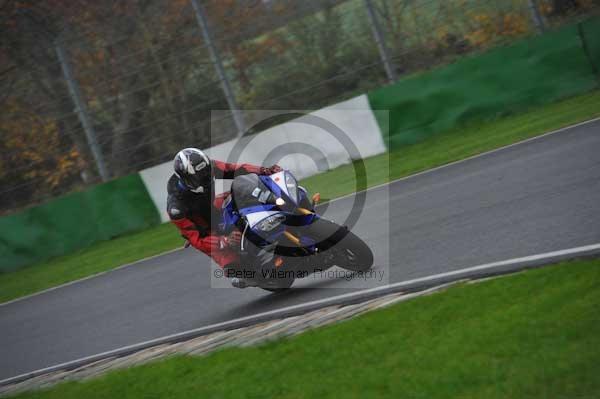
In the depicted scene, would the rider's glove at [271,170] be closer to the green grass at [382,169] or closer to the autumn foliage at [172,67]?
the green grass at [382,169]

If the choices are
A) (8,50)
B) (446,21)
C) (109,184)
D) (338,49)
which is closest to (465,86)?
(446,21)

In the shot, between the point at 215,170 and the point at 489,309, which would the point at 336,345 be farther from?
the point at 215,170

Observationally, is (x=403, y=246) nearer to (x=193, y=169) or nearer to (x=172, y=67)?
(x=193, y=169)

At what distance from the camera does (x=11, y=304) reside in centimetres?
1284

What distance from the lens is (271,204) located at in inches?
280

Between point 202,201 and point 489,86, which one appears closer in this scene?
point 202,201

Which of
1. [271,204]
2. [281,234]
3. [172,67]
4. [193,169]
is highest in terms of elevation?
[172,67]

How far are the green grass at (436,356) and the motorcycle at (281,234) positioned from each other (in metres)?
1.22

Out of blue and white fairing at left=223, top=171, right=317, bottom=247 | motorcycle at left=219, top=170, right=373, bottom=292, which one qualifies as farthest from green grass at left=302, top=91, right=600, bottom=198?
blue and white fairing at left=223, top=171, right=317, bottom=247

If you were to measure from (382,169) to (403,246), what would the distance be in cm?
606

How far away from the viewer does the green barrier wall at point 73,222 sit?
16.5 metres

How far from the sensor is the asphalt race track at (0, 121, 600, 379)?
280 inches

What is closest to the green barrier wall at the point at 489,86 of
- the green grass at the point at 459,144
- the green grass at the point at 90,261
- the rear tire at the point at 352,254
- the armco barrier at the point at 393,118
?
the armco barrier at the point at 393,118

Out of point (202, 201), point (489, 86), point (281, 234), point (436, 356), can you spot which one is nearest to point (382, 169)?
point (489, 86)
